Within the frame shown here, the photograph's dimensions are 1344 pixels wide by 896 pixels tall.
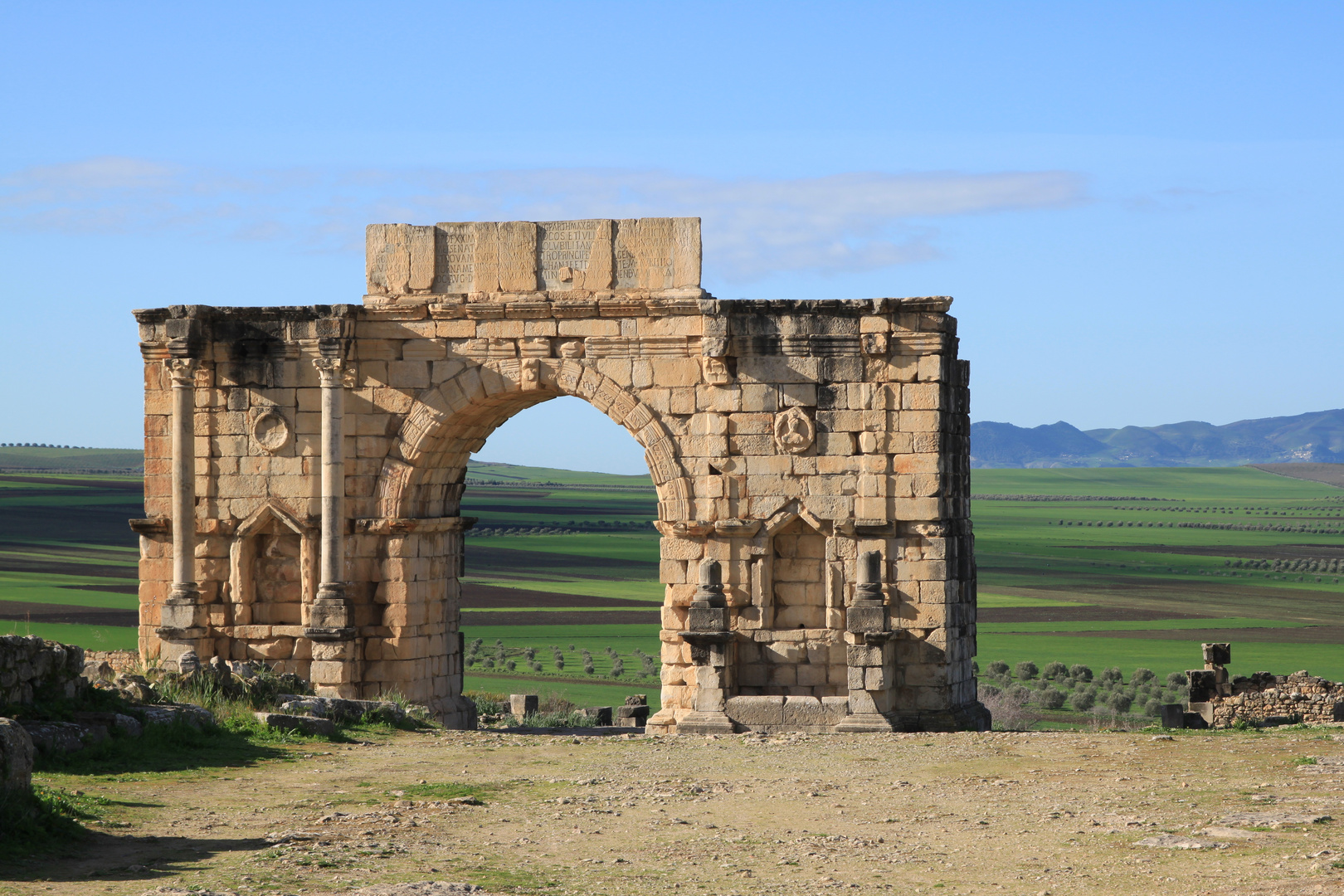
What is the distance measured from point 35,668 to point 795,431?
26.8 ft

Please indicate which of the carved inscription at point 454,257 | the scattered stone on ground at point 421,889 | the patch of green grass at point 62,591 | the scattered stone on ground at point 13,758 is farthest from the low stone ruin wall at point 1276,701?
the patch of green grass at point 62,591

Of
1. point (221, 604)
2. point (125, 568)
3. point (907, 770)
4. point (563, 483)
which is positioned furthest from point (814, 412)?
point (563, 483)

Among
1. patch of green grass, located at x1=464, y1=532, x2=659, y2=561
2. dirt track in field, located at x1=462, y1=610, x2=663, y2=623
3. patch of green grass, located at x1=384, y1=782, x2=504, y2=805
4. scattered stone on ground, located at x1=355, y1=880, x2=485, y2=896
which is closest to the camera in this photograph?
scattered stone on ground, located at x1=355, y1=880, x2=485, y2=896

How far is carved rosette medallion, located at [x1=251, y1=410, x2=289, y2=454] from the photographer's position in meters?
18.9

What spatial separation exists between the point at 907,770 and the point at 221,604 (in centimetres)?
901

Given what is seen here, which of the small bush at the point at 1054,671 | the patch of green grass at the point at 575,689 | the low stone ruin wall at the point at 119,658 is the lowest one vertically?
the patch of green grass at the point at 575,689

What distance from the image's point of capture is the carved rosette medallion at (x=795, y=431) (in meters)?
17.8

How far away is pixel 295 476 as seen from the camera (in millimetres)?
18922

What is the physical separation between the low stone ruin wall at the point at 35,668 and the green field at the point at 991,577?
9689mm

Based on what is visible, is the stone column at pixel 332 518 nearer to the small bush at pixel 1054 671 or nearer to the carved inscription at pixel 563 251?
the carved inscription at pixel 563 251

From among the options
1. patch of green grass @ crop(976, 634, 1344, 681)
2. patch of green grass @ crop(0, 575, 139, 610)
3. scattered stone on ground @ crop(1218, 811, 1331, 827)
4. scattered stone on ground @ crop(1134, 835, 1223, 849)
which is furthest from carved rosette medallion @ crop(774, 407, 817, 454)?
patch of green grass @ crop(0, 575, 139, 610)

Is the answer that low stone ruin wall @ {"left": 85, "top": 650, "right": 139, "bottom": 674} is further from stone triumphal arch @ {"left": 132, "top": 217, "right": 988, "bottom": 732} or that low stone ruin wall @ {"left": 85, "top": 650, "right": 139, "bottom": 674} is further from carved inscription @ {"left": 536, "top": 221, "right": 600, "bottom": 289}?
carved inscription @ {"left": 536, "top": 221, "right": 600, "bottom": 289}

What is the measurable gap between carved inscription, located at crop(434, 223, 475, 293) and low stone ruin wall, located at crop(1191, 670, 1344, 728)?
10290 mm

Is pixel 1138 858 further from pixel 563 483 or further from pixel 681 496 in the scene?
pixel 563 483
